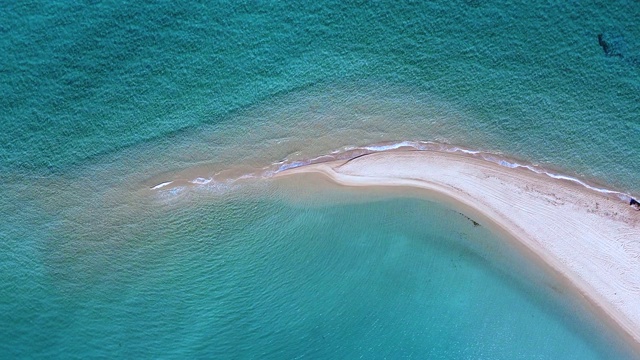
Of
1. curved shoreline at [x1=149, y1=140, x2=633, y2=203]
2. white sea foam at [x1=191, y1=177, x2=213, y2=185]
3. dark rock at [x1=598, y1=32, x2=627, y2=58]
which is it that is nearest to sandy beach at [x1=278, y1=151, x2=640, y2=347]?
curved shoreline at [x1=149, y1=140, x2=633, y2=203]

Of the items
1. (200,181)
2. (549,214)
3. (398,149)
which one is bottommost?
(200,181)

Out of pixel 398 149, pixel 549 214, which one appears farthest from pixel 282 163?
pixel 549 214

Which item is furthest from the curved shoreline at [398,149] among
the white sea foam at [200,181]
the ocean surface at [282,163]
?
the ocean surface at [282,163]

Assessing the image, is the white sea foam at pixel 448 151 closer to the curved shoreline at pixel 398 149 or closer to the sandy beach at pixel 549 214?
the curved shoreline at pixel 398 149

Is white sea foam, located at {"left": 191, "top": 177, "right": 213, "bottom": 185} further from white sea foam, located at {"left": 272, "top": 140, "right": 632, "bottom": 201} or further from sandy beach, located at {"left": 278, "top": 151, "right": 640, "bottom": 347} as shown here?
sandy beach, located at {"left": 278, "top": 151, "right": 640, "bottom": 347}

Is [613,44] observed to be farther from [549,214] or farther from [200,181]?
[200,181]
